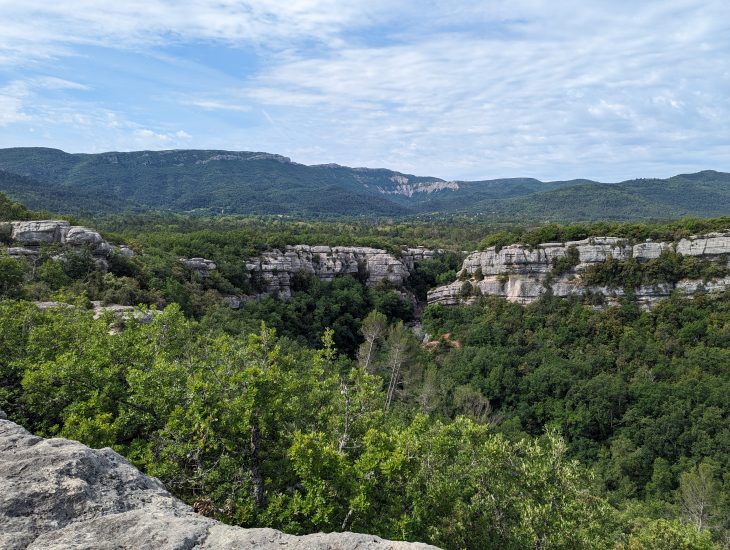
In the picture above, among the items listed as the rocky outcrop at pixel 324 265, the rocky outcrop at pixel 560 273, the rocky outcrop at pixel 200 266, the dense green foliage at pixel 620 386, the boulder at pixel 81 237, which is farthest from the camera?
the rocky outcrop at pixel 324 265

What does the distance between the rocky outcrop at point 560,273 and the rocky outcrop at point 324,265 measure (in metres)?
11.0

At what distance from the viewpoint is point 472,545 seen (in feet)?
37.6

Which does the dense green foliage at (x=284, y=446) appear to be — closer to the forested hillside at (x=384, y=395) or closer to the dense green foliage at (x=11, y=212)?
the forested hillside at (x=384, y=395)

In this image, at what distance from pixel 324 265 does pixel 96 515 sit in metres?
74.8

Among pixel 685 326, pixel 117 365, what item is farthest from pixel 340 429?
pixel 685 326

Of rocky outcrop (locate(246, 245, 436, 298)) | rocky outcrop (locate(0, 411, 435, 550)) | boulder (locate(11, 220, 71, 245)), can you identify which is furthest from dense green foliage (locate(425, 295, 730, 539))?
boulder (locate(11, 220, 71, 245))

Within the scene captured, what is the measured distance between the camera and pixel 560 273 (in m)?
64.8

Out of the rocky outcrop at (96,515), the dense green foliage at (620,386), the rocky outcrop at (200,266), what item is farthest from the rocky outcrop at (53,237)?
the rocky outcrop at (96,515)

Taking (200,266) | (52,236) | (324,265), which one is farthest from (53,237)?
(324,265)

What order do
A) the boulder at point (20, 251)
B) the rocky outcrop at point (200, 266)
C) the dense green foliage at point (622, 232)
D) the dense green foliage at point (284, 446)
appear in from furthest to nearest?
the rocky outcrop at point (200, 266)
the dense green foliage at point (622, 232)
the boulder at point (20, 251)
the dense green foliage at point (284, 446)

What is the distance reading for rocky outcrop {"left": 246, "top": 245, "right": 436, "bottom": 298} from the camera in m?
72.0

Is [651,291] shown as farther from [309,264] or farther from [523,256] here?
[309,264]

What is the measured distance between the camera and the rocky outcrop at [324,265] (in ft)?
236

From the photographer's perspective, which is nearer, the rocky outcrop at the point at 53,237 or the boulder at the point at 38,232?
the rocky outcrop at the point at 53,237
